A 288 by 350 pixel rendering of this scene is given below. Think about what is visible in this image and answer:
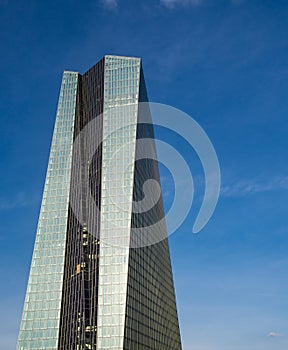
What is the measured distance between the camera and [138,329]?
345 ft

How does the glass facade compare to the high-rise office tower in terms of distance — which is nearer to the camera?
the high-rise office tower

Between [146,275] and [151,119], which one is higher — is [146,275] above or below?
below

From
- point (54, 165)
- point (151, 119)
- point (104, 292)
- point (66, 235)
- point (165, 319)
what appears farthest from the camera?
point (151, 119)

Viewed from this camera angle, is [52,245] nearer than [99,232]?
No

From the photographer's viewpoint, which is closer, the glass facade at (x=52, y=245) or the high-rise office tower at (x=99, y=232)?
the high-rise office tower at (x=99, y=232)

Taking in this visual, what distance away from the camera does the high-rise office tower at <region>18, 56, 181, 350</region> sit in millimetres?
102188

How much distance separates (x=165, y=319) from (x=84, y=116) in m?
68.6

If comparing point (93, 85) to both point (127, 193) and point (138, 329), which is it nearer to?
point (127, 193)

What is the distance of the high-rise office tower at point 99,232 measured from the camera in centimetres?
10219

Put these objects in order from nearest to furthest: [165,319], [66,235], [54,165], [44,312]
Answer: [44,312]
[66,235]
[54,165]
[165,319]

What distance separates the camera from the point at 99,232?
Result: 11069 centimetres

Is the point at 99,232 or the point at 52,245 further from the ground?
the point at 99,232

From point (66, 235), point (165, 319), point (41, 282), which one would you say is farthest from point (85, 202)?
point (165, 319)

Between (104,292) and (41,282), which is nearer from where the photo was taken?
Answer: (104,292)
